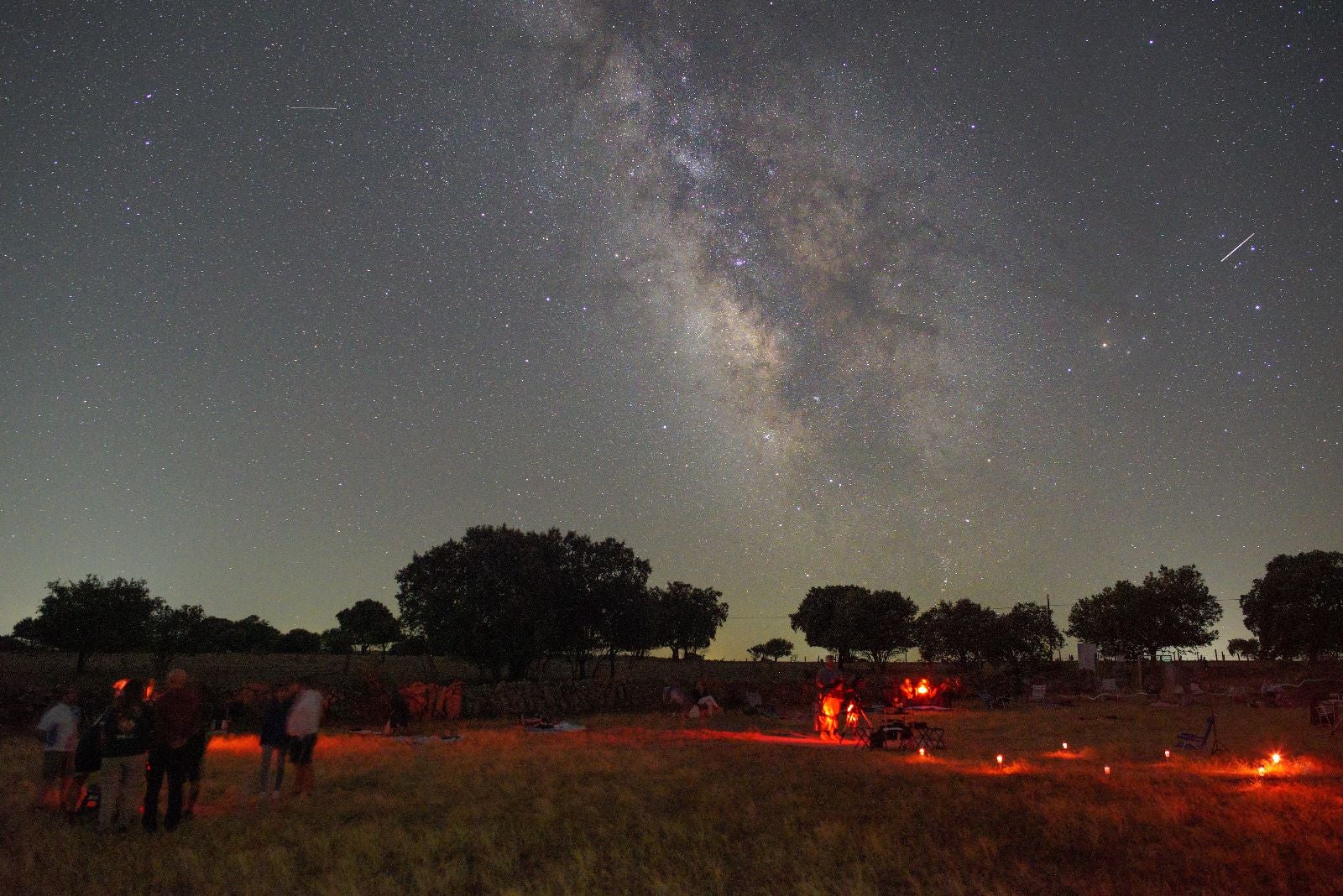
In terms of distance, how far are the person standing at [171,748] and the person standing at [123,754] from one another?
0.17 m

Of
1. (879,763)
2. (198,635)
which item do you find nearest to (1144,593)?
(879,763)

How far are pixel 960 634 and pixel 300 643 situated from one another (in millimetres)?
82811

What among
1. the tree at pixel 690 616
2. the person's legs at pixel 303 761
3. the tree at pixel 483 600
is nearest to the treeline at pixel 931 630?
the tree at pixel 690 616

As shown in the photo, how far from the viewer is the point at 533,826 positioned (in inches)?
428

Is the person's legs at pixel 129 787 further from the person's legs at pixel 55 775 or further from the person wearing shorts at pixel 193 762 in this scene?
the person's legs at pixel 55 775

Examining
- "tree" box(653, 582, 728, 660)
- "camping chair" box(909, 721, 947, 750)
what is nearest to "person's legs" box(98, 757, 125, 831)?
"camping chair" box(909, 721, 947, 750)

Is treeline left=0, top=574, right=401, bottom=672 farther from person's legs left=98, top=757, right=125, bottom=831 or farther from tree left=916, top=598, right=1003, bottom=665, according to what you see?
tree left=916, top=598, right=1003, bottom=665

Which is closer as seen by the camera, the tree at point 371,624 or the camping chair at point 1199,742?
the camping chair at point 1199,742

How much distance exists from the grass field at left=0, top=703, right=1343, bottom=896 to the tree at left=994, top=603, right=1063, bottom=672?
4784cm

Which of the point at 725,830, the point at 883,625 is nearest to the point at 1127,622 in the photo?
the point at 883,625

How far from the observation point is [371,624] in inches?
2830

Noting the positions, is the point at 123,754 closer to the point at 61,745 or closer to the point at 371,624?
the point at 61,745

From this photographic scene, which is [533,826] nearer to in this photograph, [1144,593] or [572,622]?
[572,622]

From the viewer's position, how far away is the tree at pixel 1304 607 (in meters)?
54.2
